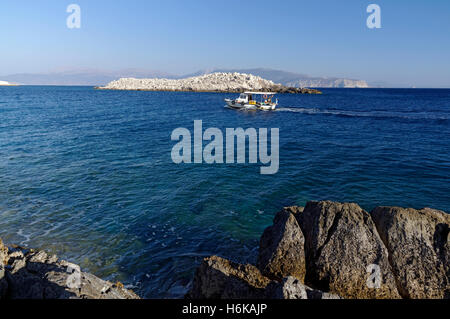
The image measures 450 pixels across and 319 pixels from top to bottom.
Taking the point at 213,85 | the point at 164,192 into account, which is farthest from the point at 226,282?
the point at 213,85

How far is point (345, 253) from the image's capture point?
942 cm

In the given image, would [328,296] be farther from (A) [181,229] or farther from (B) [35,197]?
(B) [35,197]

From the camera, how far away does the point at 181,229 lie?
16.0 meters

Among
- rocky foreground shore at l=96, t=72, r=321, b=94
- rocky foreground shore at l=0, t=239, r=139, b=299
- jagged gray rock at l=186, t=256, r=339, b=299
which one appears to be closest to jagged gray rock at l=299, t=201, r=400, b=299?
jagged gray rock at l=186, t=256, r=339, b=299

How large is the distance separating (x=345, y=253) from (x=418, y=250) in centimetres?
244

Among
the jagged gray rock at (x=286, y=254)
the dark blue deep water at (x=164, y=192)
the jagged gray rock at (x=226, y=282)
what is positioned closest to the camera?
the jagged gray rock at (x=226, y=282)

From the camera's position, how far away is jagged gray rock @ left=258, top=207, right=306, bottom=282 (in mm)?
Result: 9820

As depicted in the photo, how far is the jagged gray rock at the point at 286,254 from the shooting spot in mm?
9820

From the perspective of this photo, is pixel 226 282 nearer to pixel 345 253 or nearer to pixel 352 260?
pixel 345 253

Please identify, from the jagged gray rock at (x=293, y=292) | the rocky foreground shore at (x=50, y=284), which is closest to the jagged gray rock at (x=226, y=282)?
the jagged gray rock at (x=293, y=292)

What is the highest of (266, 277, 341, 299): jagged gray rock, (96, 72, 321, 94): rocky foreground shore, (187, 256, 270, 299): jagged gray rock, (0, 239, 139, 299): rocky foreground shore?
(96, 72, 321, 94): rocky foreground shore

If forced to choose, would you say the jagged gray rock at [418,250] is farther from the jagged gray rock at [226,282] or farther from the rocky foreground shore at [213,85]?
the rocky foreground shore at [213,85]

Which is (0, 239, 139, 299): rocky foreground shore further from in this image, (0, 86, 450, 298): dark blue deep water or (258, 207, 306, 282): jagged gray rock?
(258, 207, 306, 282): jagged gray rock

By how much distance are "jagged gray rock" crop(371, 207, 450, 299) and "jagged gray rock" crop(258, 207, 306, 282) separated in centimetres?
302
